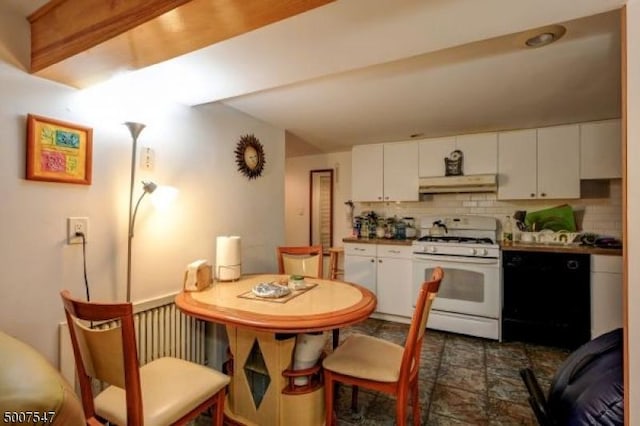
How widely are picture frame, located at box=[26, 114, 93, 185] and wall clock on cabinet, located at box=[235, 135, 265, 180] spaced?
1.18 metres

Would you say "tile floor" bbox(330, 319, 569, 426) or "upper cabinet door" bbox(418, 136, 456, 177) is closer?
"tile floor" bbox(330, 319, 569, 426)

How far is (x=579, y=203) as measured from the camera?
3.32m

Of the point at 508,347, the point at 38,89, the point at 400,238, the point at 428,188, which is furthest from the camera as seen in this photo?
the point at 400,238

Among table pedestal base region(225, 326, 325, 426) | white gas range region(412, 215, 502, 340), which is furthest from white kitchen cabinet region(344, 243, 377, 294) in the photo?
table pedestal base region(225, 326, 325, 426)

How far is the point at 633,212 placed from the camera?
113 cm

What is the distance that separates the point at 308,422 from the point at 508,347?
2265mm

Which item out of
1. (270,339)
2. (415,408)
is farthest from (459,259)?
(270,339)

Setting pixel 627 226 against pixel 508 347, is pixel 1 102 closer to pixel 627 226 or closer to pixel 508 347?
pixel 627 226

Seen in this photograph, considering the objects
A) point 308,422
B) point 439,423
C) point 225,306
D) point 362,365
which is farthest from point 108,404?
point 439,423

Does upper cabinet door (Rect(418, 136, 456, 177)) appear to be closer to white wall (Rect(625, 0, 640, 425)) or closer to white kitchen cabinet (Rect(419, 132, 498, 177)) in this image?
white kitchen cabinet (Rect(419, 132, 498, 177))

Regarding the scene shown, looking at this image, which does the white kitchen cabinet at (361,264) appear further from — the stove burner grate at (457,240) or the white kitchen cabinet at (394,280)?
the stove burner grate at (457,240)

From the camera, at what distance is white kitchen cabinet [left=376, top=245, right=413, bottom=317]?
3568 mm

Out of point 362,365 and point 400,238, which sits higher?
point 400,238

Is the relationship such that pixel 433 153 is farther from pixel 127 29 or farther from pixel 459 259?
pixel 127 29
